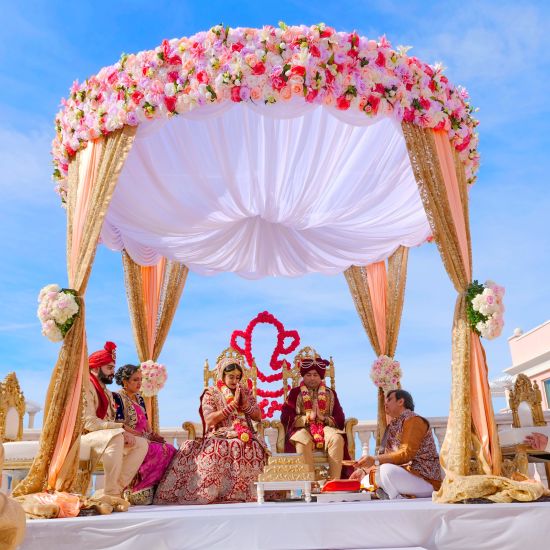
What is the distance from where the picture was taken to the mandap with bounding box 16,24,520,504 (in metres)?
4.66

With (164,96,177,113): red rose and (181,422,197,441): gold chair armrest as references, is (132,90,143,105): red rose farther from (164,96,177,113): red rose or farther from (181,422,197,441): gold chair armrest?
(181,422,197,441): gold chair armrest

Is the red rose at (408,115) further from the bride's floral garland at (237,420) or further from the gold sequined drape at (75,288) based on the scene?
the bride's floral garland at (237,420)

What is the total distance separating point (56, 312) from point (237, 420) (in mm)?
2013

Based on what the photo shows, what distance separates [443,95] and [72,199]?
10.4ft

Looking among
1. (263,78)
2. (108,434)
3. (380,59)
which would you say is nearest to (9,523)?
(108,434)

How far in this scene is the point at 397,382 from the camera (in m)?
7.42

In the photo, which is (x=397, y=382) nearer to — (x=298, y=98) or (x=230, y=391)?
(x=230, y=391)

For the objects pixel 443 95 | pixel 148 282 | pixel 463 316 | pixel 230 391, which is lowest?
pixel 230 391

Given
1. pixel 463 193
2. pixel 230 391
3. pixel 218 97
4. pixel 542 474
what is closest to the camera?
pixel 218 97

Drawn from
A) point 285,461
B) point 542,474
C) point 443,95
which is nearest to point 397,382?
point 542,474

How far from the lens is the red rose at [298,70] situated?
4.66m

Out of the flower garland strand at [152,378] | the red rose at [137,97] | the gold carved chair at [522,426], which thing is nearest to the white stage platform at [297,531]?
the gold carved chair at [522,426]

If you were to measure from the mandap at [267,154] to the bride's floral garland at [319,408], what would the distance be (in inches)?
75.2

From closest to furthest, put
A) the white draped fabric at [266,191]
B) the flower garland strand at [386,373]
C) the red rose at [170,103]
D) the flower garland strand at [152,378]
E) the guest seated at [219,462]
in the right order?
the red rose at [170,103], the white draped fabric at [266,191], the guest seated at [219,462], the flower garland strand at [152,378], the flower garland strand at [386,373]
